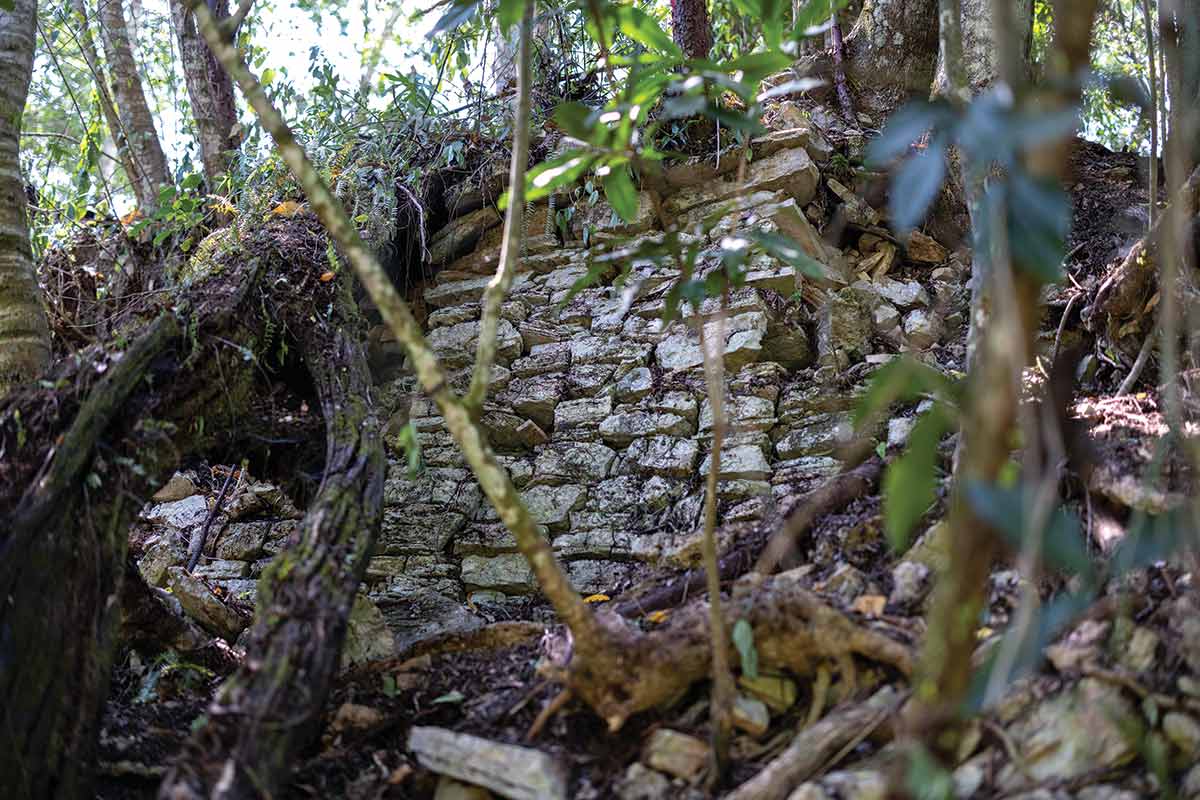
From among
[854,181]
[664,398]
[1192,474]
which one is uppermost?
[854,181]

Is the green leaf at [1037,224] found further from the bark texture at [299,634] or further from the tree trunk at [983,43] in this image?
the tree trunk at [983,43]

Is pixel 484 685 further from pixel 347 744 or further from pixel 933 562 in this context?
pixel 933 562

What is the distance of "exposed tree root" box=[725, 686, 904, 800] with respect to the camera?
176 centimetres

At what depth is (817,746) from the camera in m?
1.83

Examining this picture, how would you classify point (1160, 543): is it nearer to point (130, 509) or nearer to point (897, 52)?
point (130, 509)

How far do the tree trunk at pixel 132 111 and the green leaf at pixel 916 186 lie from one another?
4.95 meters

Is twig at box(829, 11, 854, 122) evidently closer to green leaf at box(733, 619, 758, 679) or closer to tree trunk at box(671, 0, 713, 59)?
tree trunk at box(671, 0, 713, 59)

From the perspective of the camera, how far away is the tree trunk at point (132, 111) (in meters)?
5.24

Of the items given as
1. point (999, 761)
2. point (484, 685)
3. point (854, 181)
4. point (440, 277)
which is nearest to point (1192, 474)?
point (999, 761)

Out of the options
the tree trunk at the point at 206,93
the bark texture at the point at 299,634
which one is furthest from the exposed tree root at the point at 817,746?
the tree trunk at the point at 206,93

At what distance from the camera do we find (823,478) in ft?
10.4

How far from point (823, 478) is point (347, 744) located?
1758 mm

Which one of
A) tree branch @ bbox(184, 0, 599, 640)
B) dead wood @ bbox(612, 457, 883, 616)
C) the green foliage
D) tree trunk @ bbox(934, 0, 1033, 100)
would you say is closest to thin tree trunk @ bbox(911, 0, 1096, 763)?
the green foliage

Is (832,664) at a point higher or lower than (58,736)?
lower
